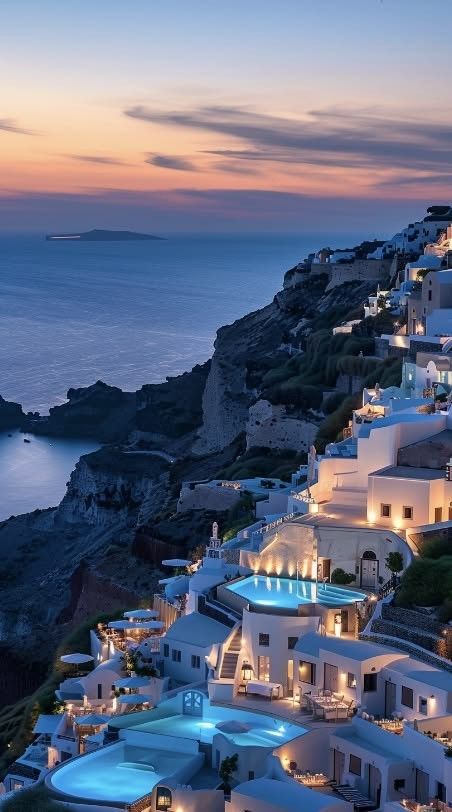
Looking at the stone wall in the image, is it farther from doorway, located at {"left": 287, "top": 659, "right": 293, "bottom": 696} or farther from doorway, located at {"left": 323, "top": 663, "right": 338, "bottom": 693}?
doorway, located at {"left": 323, "top": 663, "right": 338, "bottom": 693}

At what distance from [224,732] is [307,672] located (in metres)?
1.18

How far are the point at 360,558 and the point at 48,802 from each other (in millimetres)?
5239

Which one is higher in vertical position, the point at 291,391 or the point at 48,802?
the point at 291,391

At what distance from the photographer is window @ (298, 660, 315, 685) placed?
16.5 meters

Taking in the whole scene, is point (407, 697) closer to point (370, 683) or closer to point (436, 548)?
point (370, 683)

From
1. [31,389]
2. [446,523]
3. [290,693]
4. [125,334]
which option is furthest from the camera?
[125,334]

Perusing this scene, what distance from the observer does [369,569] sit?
61.7 ft

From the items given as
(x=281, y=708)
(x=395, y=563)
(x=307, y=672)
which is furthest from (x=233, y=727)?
(x=395, y=563)

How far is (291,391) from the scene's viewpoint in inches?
1330

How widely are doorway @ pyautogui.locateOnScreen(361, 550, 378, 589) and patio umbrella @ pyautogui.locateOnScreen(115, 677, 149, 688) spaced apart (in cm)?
Result: 280

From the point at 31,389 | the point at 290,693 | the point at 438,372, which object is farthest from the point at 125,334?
the point at 290,693

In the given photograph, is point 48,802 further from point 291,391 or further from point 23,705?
point 291,391

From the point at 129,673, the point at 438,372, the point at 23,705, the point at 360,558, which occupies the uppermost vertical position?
the point at 438,372

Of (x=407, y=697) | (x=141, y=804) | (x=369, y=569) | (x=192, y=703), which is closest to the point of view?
(x=141, y=804)
